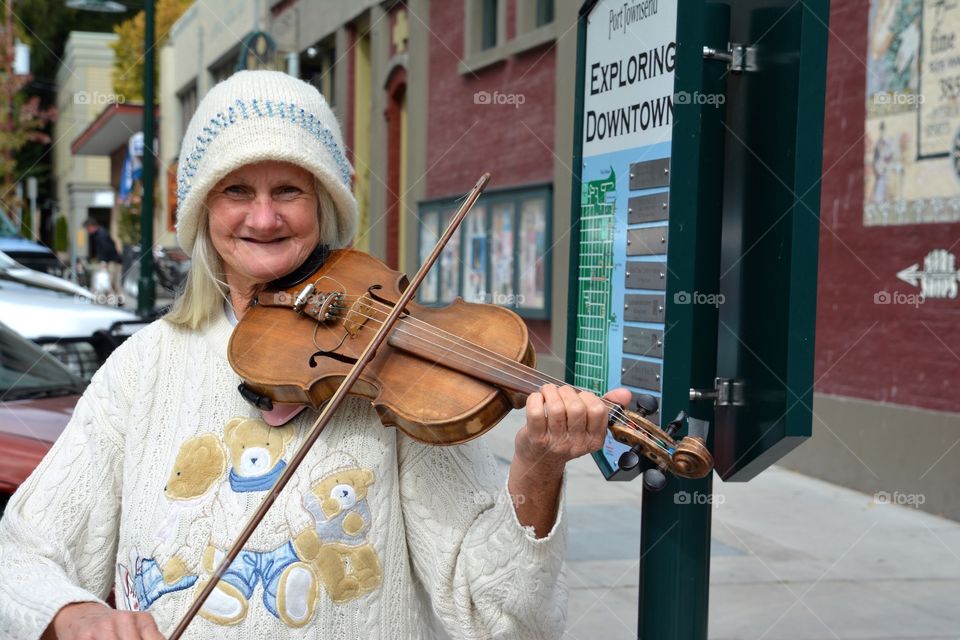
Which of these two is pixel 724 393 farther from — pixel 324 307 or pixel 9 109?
pixel 9 109

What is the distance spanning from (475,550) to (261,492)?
35 cm

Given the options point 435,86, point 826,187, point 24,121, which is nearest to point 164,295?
point 24,121

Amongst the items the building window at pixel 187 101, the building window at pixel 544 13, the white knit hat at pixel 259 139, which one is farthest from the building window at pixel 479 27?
the building window at pixel 187 101

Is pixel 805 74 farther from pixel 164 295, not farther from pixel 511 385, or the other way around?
pixel 164 295

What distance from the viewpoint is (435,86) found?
14.6m

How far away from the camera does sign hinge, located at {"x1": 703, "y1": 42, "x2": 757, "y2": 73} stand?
2.40 meters

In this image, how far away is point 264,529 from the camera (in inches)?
72.0

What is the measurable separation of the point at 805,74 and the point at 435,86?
1273 centimetres

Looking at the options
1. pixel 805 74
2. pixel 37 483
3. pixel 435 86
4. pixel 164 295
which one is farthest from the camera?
pixel 164 295

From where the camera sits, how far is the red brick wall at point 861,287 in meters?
6.66

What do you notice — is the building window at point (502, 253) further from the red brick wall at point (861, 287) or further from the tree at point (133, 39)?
the tree at point (133, 39)
